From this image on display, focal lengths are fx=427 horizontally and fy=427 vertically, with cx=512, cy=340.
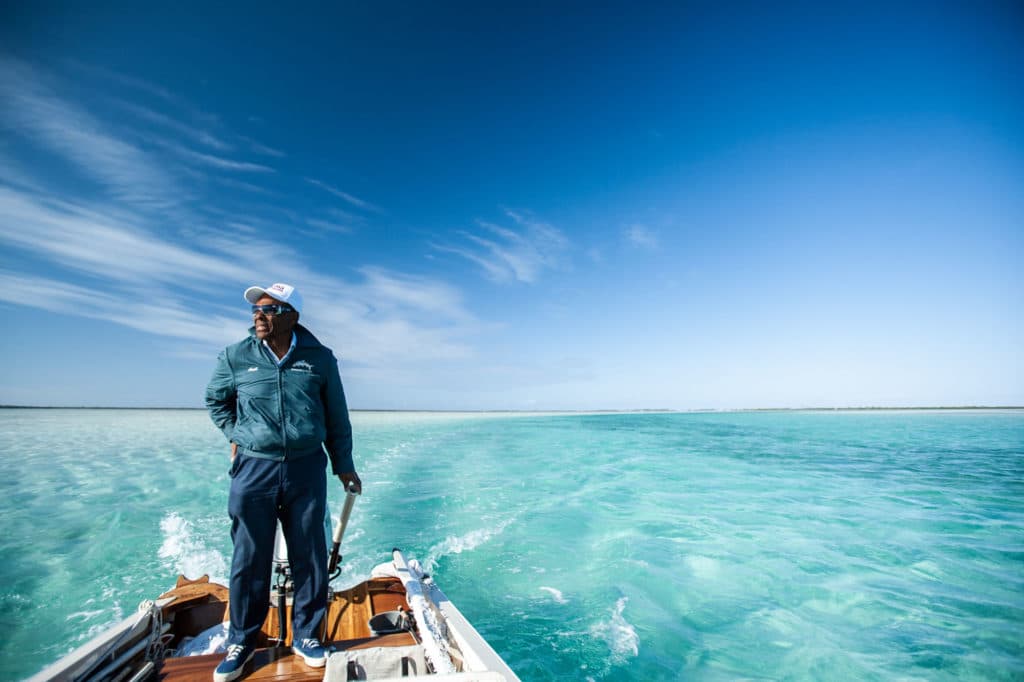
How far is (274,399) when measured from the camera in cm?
254

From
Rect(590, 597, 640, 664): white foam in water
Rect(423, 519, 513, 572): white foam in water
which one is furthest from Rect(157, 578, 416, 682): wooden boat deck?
Rect(423, 519, 513, 572): white foam in water

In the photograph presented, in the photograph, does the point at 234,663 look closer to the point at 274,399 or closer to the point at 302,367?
the point at 274,399

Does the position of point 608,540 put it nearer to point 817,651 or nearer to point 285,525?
point 817,651

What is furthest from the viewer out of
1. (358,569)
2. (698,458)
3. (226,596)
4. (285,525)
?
(698,458)

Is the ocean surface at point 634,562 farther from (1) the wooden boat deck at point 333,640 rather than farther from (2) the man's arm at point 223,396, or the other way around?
(2) the man's arm at point 223,396

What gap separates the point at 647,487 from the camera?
40.0ft

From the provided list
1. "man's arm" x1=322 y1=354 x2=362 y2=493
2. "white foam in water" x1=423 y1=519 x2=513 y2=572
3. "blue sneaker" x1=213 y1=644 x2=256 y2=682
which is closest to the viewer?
"blue sneaker" x1=213 y1=644 x2=256 y2=682

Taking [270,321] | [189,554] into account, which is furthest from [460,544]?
[270,321]

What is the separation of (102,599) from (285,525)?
4.56m

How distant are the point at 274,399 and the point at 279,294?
626 millimetres

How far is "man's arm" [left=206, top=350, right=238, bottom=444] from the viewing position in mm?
2619

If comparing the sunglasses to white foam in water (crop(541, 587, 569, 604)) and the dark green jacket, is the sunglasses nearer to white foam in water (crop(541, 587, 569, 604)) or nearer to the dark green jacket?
the dark green jacket

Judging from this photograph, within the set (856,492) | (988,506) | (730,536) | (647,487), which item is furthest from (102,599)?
(988,506)

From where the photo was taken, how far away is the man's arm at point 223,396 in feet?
8.59
